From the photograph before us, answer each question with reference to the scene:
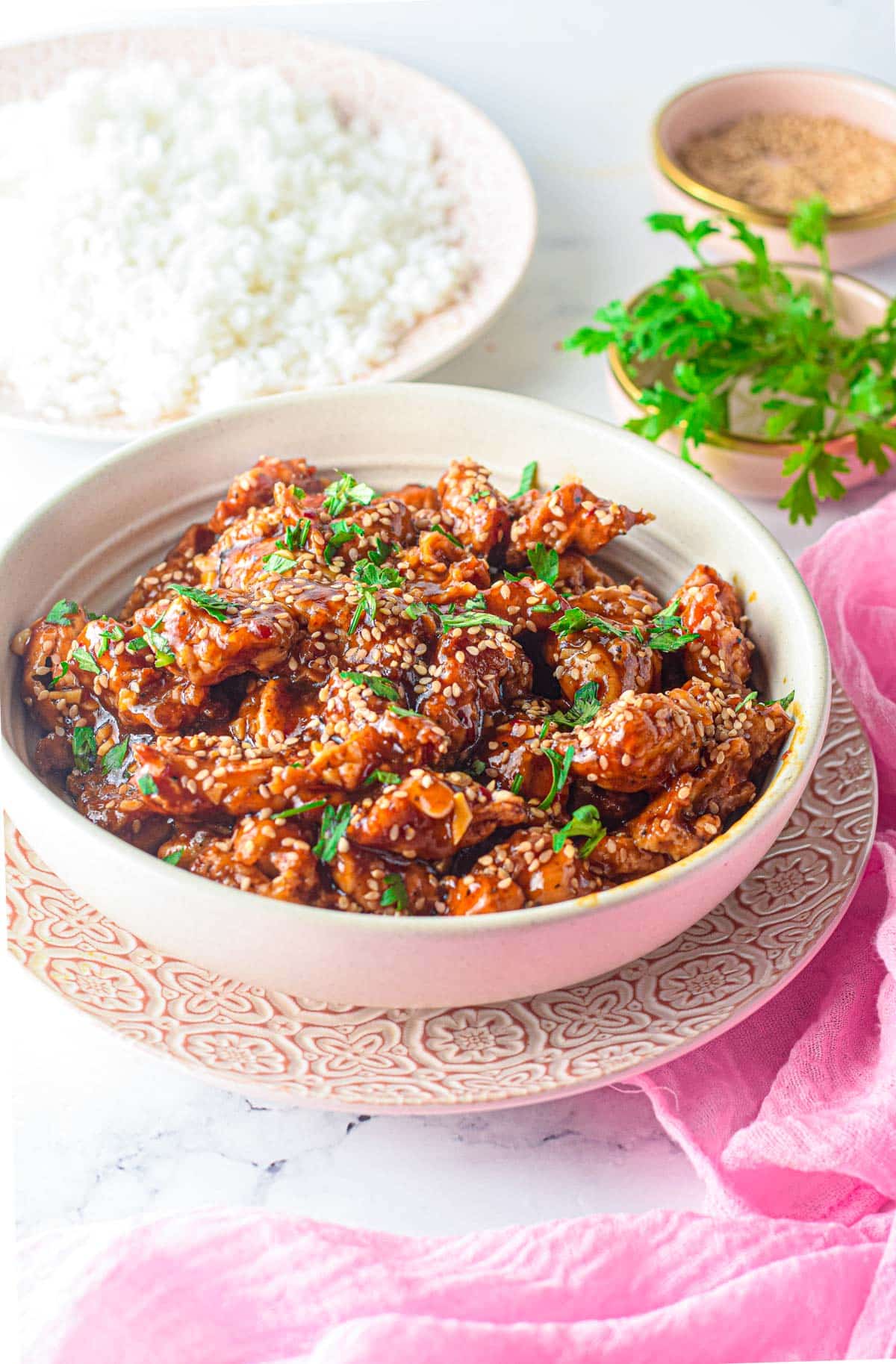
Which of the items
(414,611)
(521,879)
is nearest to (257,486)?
(414,611)

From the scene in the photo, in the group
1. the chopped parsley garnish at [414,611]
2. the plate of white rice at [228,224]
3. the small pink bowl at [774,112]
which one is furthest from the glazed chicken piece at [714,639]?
the small pink bowl at [774,112]

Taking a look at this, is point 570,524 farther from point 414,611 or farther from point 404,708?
point 404,708

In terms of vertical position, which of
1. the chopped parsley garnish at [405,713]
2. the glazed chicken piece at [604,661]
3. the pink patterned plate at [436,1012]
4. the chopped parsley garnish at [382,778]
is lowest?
the pink patterned plate at [436,1012]

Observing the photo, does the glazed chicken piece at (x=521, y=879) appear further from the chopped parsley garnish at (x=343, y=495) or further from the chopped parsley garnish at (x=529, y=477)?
the chopped parsley garnish at (x=529, y=477)

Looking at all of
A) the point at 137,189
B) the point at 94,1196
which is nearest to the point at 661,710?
the point at 94,1196

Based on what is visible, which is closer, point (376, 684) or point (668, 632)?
point (376, 684)

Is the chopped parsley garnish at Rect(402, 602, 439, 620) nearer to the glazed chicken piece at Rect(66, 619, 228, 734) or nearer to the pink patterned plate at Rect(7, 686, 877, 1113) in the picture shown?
the glazed chicken piece at Rect(66, 619, 228, 734)
